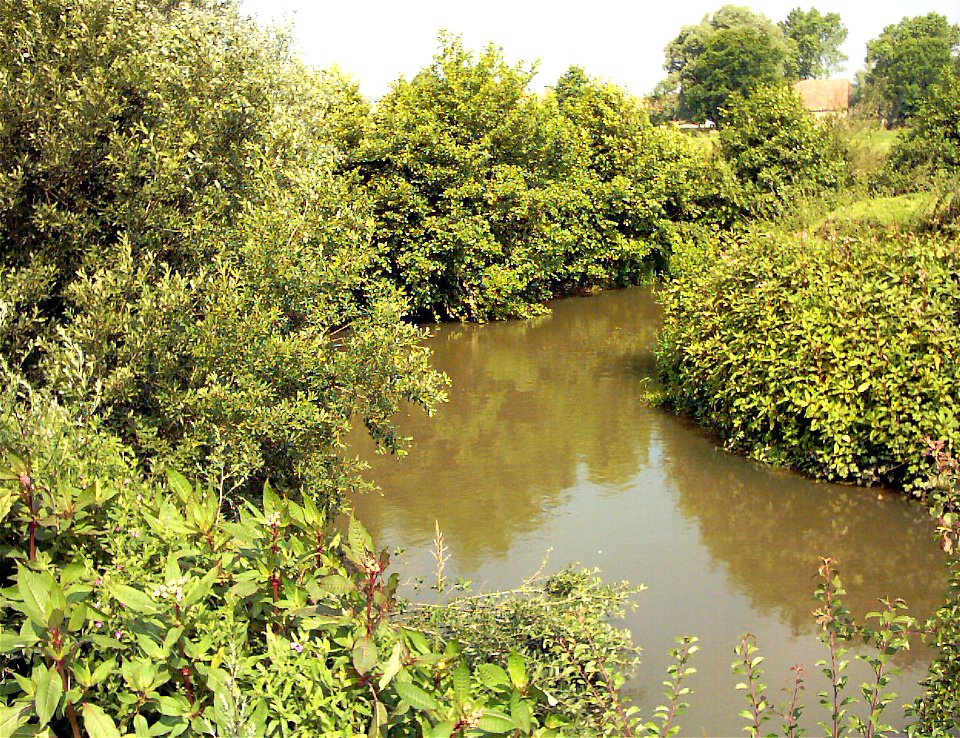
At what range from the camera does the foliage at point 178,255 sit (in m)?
6.41

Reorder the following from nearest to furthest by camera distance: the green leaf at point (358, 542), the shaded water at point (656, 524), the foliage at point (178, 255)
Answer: the green leaf at point (358, 542) < the foliage at point (178, 255) < the shaded water at point (656, 524)

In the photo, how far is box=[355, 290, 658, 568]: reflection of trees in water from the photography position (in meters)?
9.25

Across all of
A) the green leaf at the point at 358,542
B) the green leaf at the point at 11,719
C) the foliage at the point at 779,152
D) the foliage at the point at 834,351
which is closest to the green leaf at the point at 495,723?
the green leaf at the point at 358,542

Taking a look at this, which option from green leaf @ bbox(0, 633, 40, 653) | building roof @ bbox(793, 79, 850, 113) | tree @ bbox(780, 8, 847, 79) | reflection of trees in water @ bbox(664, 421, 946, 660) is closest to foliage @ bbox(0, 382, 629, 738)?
green leaf @ bbox(0, 633, 40, 653)

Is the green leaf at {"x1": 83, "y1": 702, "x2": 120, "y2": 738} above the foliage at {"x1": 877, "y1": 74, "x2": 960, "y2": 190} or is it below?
below

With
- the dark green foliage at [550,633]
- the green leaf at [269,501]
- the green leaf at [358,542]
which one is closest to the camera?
the green leaf at [358,542]

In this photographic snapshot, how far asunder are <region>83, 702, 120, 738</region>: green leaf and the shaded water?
10.4 ft

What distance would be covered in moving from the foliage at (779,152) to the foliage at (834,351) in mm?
12964

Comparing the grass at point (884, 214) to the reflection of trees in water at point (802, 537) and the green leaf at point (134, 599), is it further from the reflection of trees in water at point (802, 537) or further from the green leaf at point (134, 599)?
the green leaf at point (134, 599)

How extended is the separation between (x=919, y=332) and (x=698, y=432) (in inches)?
123

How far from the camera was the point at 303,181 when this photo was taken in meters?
7.69

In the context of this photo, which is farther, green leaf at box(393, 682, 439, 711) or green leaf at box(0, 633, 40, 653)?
green leaf at box(393, 682, 439, 711)

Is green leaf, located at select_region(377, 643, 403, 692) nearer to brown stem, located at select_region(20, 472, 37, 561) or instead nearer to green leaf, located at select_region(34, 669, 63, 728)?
green leaf, located at select_region(34, 669, 63, 728)

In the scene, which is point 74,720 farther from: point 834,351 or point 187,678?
point 834,351
